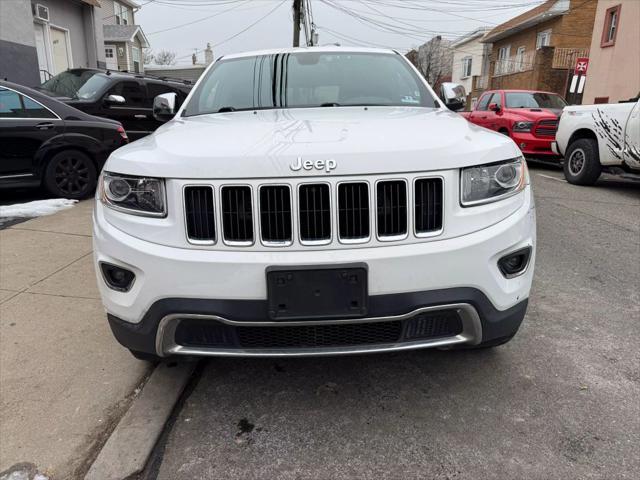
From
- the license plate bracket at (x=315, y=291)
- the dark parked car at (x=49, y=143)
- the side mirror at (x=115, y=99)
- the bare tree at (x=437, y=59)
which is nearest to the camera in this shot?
the license plate bracket at (x=315, y=291)

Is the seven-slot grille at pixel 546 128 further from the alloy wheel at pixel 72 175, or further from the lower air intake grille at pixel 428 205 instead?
the lower air intake grille at pixel 428 205

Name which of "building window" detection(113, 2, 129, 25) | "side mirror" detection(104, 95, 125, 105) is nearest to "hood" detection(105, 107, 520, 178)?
"side mirror" detection(104, 95, 125, 105)

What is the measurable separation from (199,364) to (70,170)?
15.7ft

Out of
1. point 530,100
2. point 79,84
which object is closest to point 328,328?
point 79,84

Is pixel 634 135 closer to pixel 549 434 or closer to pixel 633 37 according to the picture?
pixel 549 434

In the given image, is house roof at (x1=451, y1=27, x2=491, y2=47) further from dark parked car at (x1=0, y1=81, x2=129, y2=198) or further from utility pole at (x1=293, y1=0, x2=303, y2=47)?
dark parked car at (x1=0, y1=81, x2=129, y2=198)

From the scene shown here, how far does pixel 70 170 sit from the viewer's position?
6.71 metres

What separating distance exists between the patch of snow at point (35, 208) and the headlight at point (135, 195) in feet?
14.3

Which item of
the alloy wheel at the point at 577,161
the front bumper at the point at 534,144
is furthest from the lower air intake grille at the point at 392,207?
the front bumper at the point at 534,144

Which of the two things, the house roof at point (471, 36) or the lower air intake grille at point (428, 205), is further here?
the house roof at point (471, 36)

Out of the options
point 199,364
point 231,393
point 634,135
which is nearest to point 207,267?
point 231,393

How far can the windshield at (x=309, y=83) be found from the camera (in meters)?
3.48

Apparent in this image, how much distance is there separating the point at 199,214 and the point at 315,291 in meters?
0.56

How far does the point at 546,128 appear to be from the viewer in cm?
1094
